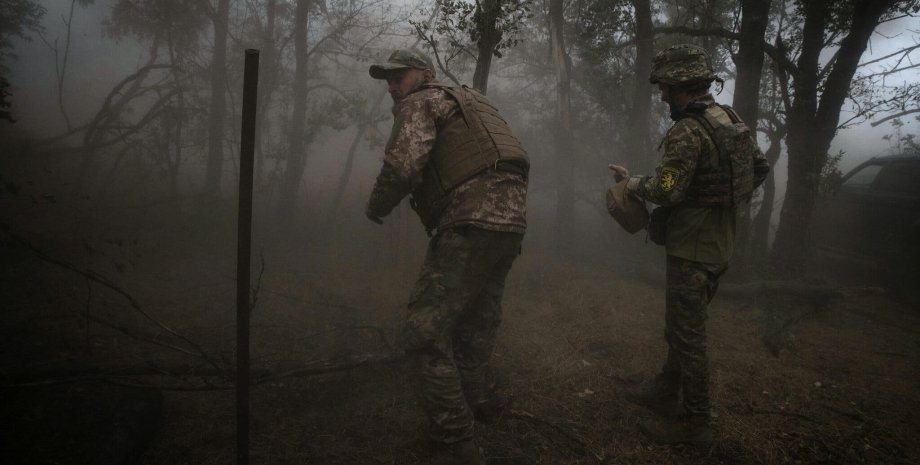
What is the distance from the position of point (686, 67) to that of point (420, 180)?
1.71 metres

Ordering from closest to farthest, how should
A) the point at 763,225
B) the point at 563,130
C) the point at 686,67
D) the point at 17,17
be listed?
1. the point at 686,67
2. the point at 763,225
3. the point at 17,17
4. the point at 563,130

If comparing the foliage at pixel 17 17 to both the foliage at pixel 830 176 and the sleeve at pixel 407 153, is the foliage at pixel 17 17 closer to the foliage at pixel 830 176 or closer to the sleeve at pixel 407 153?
the sleeve at pixel 407 153

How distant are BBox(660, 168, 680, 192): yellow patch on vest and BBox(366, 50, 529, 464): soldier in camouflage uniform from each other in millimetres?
796

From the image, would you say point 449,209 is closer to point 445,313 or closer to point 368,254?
point 445,313

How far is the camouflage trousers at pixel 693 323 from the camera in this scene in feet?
8.77

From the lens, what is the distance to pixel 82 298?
4895 mm

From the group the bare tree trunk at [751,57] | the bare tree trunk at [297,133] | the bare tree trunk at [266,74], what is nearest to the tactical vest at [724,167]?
the bare tree trunk at [751,57]

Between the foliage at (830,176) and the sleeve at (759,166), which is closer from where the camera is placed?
the sleeve at (759,166)

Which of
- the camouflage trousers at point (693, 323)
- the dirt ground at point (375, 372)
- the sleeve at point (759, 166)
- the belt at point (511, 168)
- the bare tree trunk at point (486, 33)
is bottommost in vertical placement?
the dirt ground at point (375, 372)

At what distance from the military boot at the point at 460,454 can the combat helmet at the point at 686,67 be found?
2.41 metres

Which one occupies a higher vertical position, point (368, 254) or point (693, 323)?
point (693, 323)

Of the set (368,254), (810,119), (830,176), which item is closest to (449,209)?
(368,254)

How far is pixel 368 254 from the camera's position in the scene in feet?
26.5

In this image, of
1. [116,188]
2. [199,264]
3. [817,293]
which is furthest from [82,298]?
[817,293]
